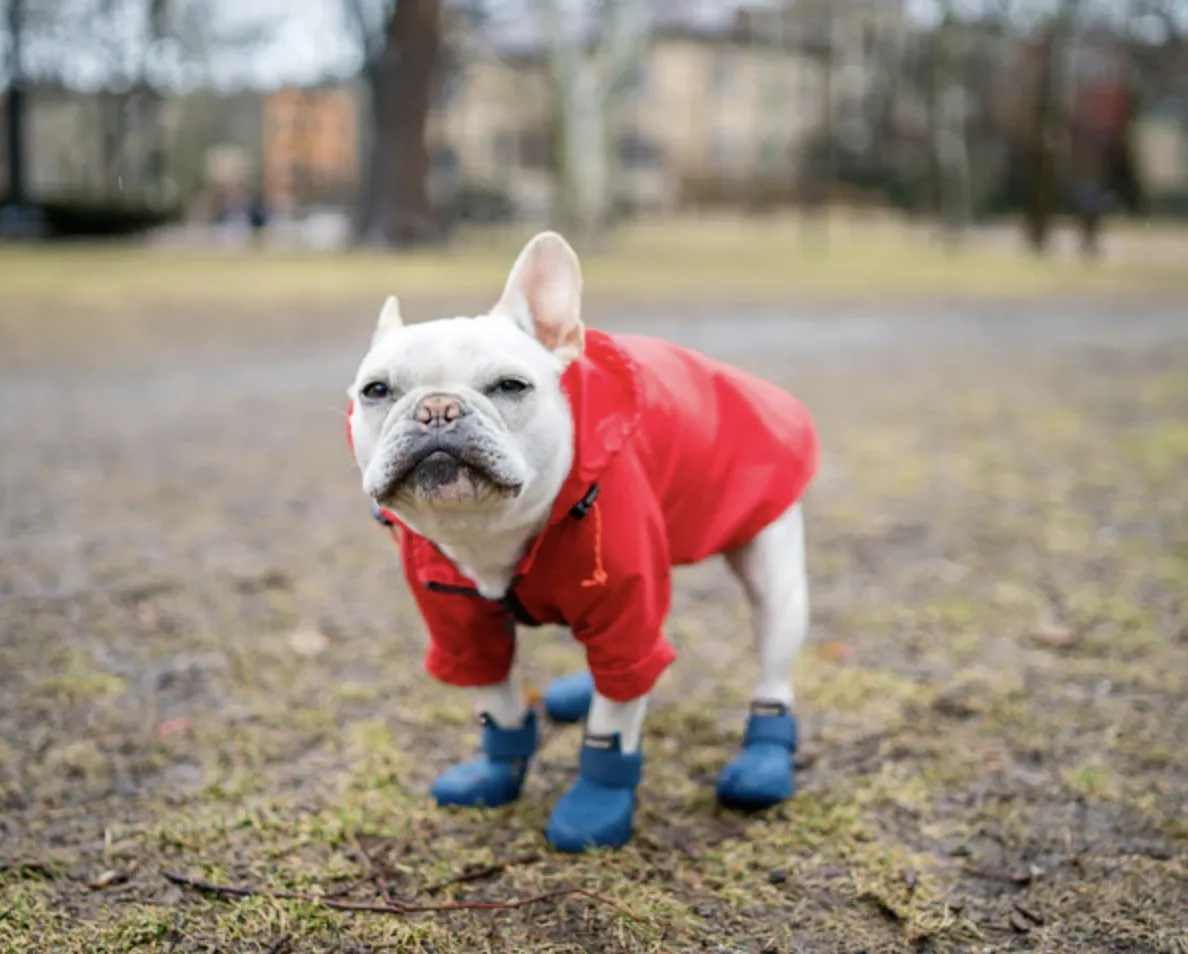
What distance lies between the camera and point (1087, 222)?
2342cm

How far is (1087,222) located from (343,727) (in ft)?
74.9

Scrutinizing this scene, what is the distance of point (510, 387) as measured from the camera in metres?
2.36

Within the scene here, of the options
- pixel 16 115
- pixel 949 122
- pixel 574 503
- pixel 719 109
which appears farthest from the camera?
pixel 719 109

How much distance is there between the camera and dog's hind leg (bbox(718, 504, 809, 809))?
10.0 feet

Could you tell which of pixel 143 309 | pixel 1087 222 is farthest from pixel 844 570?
pixel 1087 222

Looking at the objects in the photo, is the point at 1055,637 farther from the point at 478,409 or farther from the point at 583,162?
the point at 583,162

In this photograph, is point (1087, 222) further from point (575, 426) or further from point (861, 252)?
point (575, 426)

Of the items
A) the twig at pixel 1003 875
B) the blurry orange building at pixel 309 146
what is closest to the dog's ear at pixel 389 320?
the twig at pixel 1003 875

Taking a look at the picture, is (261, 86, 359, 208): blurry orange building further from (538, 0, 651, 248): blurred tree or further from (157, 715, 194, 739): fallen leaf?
(157, 715, 194, 739): fallen leaf

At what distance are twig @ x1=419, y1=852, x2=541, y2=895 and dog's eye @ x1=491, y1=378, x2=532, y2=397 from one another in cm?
103

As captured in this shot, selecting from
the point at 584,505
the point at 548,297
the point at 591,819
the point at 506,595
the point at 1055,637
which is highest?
the point at 548,297

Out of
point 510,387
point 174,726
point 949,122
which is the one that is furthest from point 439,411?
point 949,122

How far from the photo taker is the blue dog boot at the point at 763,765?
293 cm

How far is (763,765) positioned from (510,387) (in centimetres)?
118
